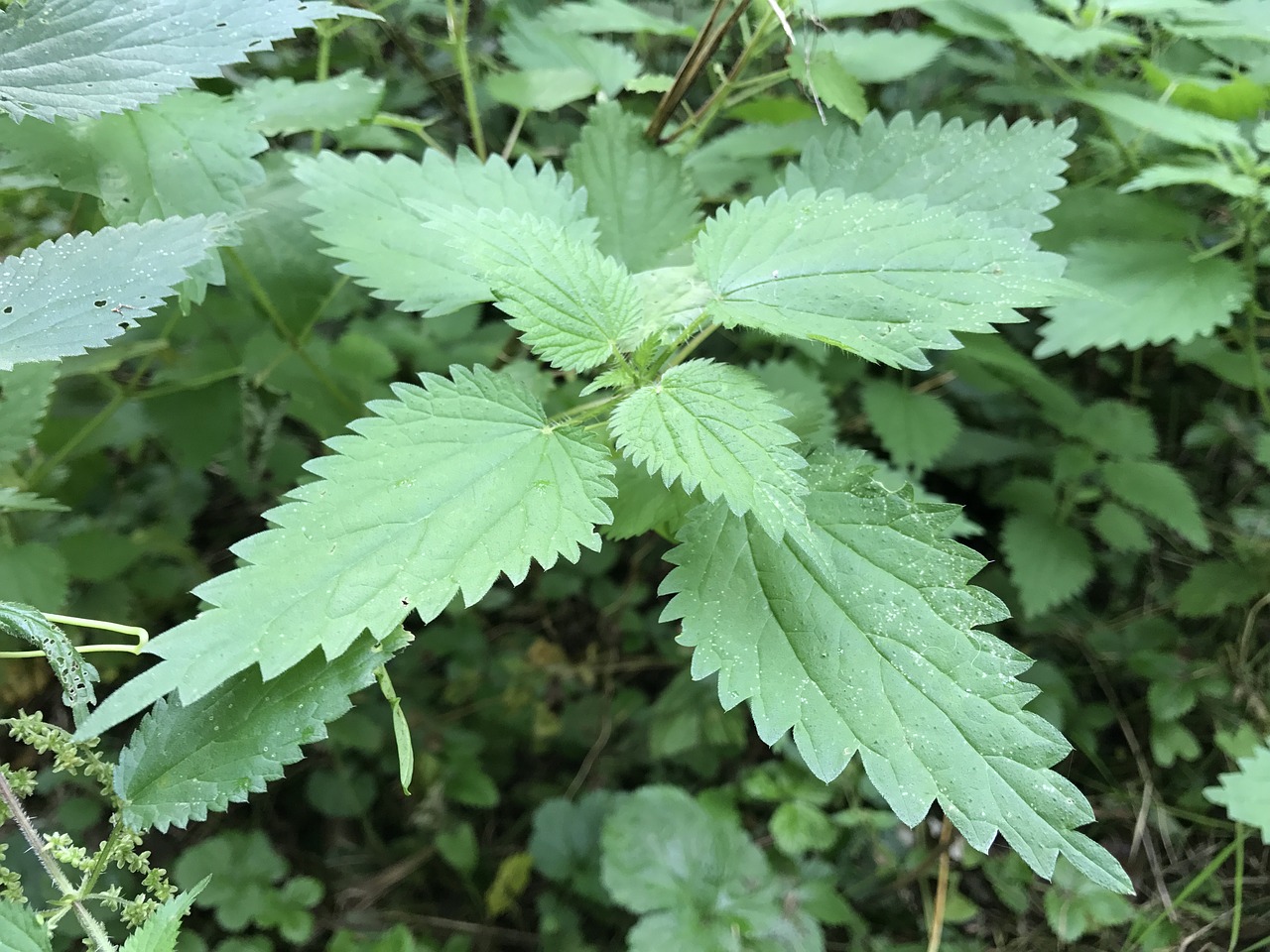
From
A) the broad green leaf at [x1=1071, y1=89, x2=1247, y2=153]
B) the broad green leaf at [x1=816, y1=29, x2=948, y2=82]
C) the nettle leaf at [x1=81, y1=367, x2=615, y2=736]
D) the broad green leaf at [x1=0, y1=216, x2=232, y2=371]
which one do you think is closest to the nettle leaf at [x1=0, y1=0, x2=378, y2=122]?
the broad green leaf at [x1=0, y1=216, x2=232, y2=371]

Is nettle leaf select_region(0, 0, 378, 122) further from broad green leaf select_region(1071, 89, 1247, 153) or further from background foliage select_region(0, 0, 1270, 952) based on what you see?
broad green leaf select_region(1071, 89, 1247, 153)

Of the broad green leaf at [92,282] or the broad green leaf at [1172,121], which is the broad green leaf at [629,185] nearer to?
the broad green leaf at [92,282]

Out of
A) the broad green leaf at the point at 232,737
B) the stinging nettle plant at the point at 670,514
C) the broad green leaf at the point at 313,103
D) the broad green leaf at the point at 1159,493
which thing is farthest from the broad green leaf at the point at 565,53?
the broad green leaf at the point at 1159,493

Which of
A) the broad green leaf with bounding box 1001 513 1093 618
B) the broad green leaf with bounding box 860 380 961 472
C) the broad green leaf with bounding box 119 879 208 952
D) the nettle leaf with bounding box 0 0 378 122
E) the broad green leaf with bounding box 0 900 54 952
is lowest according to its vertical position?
the broad green leaf with bounding box 1001 513 1093 618

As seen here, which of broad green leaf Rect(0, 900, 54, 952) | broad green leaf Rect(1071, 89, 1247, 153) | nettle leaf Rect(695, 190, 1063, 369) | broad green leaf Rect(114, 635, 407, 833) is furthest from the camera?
broad green leaf Rect(1071, 89, 1247, 153)

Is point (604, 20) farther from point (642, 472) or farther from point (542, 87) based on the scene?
point (642, 472)

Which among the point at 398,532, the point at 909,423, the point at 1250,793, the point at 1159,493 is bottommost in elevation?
the point at 1250,793

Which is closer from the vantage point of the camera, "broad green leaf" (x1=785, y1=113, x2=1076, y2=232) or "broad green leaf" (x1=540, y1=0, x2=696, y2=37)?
"broad green leaf" (x1=785, y1=113, x2=1076, y2=232)

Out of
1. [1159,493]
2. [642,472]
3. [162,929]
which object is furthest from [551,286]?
[1159,493]

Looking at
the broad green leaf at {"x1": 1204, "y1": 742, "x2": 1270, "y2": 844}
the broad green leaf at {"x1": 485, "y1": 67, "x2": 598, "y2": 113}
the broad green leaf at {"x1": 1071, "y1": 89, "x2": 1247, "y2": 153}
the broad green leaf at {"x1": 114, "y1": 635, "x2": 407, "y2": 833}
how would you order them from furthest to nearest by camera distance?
1. the broad green leaf at {"x1": 485, "y1": 67, "x2": 598, "y2": 113}
2. the broad green leaf at {"x1": 1071, "y1": 89, "x2": 1247, "y2": 153}
3. the broad green leaf at {"x1": 1204, "y1": 742, "x2": 1270, "y2": 844}
4. the broad green leaf at {"x1": 114, "y1": 635, "x2": 407, "y2": 833}
